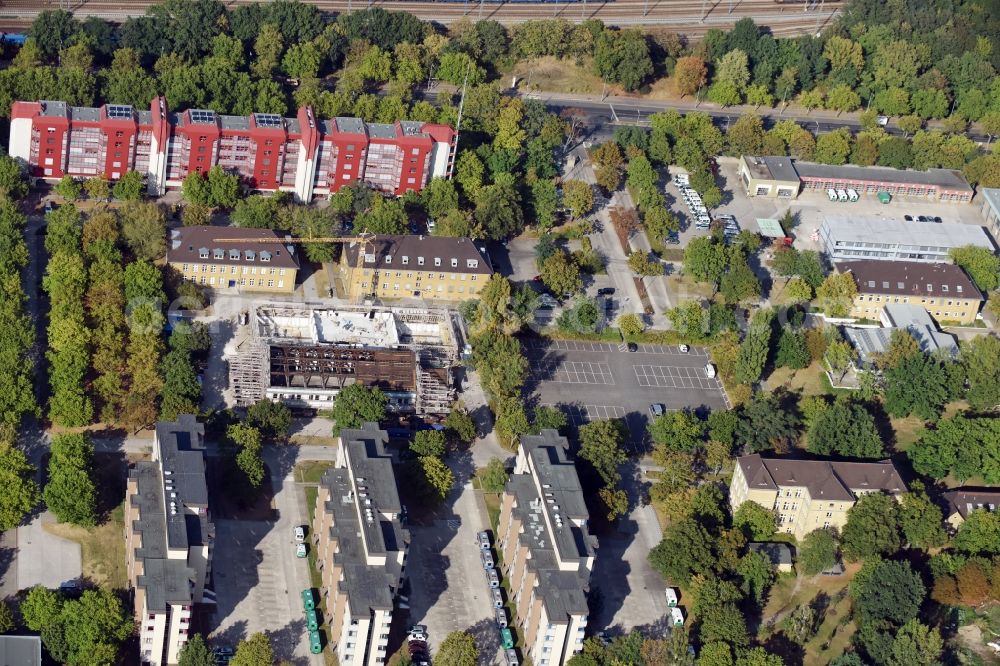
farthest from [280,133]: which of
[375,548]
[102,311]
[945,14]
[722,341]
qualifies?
[945,14]

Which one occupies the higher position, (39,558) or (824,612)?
(39,558)

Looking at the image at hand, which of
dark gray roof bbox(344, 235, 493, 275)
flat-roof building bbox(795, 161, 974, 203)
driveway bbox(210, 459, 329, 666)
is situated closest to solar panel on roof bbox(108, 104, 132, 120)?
dark gray roof bbox(344, 235, 493, 275)

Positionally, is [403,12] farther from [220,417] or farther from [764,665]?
[764,665]

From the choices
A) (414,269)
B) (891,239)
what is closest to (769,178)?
(891,239)

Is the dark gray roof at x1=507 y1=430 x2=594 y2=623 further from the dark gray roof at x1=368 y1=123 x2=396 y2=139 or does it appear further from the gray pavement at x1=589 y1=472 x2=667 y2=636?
the dark gray roof at x1=368 y1=123 x2=396 y2=139

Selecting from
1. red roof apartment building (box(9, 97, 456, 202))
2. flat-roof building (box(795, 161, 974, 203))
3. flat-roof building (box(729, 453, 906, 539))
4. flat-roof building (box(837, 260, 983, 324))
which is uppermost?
red roof apartment building (box(9, 97, 456, 202))

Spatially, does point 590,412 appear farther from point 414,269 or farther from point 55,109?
point 55,109
